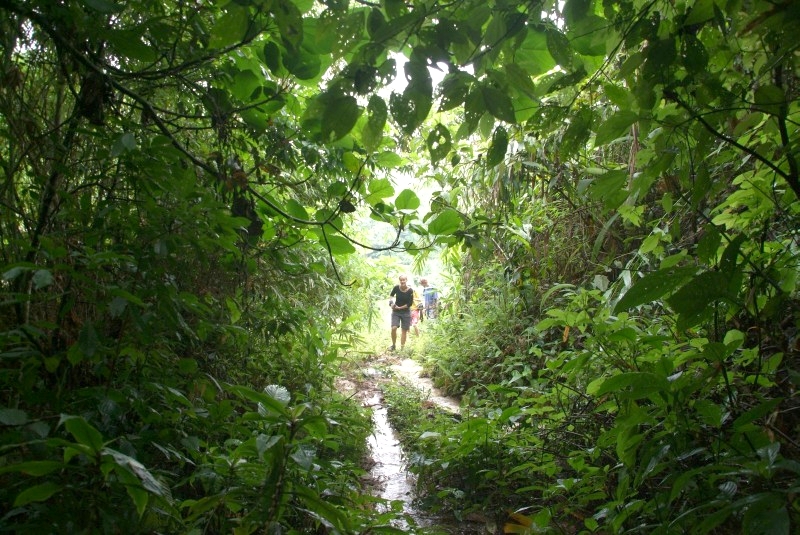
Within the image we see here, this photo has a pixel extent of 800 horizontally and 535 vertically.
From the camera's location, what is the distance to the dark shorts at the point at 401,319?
8.70 meters

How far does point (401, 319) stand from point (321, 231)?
7.08 m

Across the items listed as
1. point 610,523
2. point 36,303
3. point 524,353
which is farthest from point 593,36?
point 524,353

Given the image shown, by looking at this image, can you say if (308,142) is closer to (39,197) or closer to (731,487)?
(39,197)

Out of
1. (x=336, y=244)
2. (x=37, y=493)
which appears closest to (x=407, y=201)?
(x=336, y=244)

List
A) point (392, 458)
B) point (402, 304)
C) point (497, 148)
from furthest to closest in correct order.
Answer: point (402, 304)
point (392, 458)
point (497, 148)

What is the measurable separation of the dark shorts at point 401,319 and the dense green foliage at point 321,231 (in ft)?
19.5

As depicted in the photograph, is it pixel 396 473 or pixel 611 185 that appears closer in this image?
pixel 611 185

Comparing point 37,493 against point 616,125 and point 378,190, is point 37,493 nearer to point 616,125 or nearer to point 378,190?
point 378,190

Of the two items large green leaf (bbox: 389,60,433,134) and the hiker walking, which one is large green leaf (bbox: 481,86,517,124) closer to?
large green leaf (bbox: 389,60,433,134)

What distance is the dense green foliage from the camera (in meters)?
0.98

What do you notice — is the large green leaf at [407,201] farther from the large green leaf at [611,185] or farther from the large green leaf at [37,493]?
the large green leaf at [37,493]

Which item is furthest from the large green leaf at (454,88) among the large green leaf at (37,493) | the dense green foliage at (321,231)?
the large green leaf at (37,493)

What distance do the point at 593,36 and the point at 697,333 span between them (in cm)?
Result: 193

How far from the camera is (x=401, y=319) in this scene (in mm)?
8758
